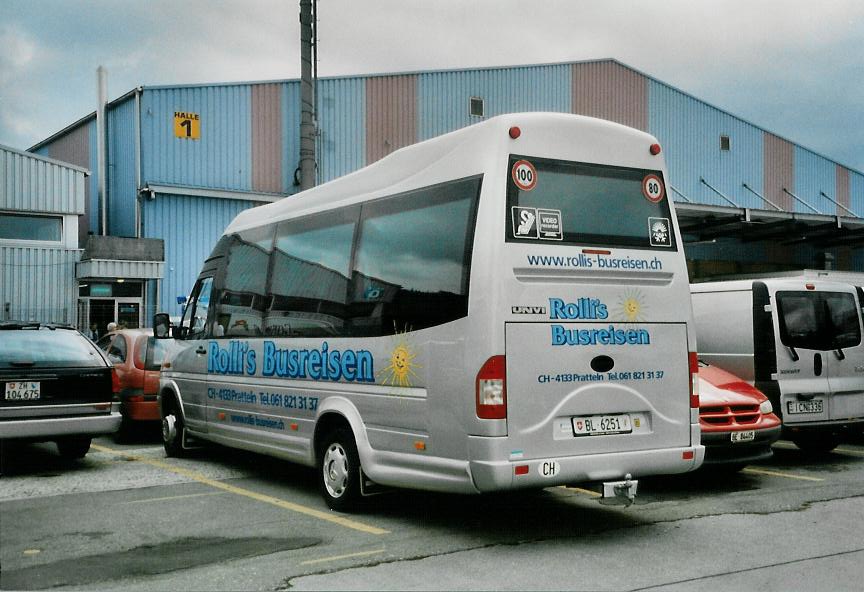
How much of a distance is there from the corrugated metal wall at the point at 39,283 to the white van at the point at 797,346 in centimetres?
1590

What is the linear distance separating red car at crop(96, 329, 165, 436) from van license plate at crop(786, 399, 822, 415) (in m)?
7.87

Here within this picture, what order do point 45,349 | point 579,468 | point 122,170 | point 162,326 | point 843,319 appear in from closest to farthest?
point 579,468 → point 45,349 → point 843,319 → point 162,326 → point 122,170

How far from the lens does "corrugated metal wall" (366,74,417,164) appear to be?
2592 centimetres

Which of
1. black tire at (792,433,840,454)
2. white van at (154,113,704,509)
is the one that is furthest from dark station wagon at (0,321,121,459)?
black tire at (792,433,840,454)

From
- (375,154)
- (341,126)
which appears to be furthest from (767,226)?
(341,126)

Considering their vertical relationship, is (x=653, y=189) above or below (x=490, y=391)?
above

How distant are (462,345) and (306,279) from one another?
8.04 feet

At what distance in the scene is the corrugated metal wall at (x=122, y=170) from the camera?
23.0m

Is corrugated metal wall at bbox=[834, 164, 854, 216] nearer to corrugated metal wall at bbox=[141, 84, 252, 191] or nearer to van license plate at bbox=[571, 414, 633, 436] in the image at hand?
corrugated metal wall at bbox=[141, 84, 252, 191]

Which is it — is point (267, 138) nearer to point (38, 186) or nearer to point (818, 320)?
point (38, 186)

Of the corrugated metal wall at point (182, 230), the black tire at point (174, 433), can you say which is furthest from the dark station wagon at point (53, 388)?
the corrugated metal wall at point (182, 230)

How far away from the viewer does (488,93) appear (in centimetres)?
2772

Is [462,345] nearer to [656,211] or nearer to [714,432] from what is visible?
[656,211]

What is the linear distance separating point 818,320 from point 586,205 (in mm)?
4905
